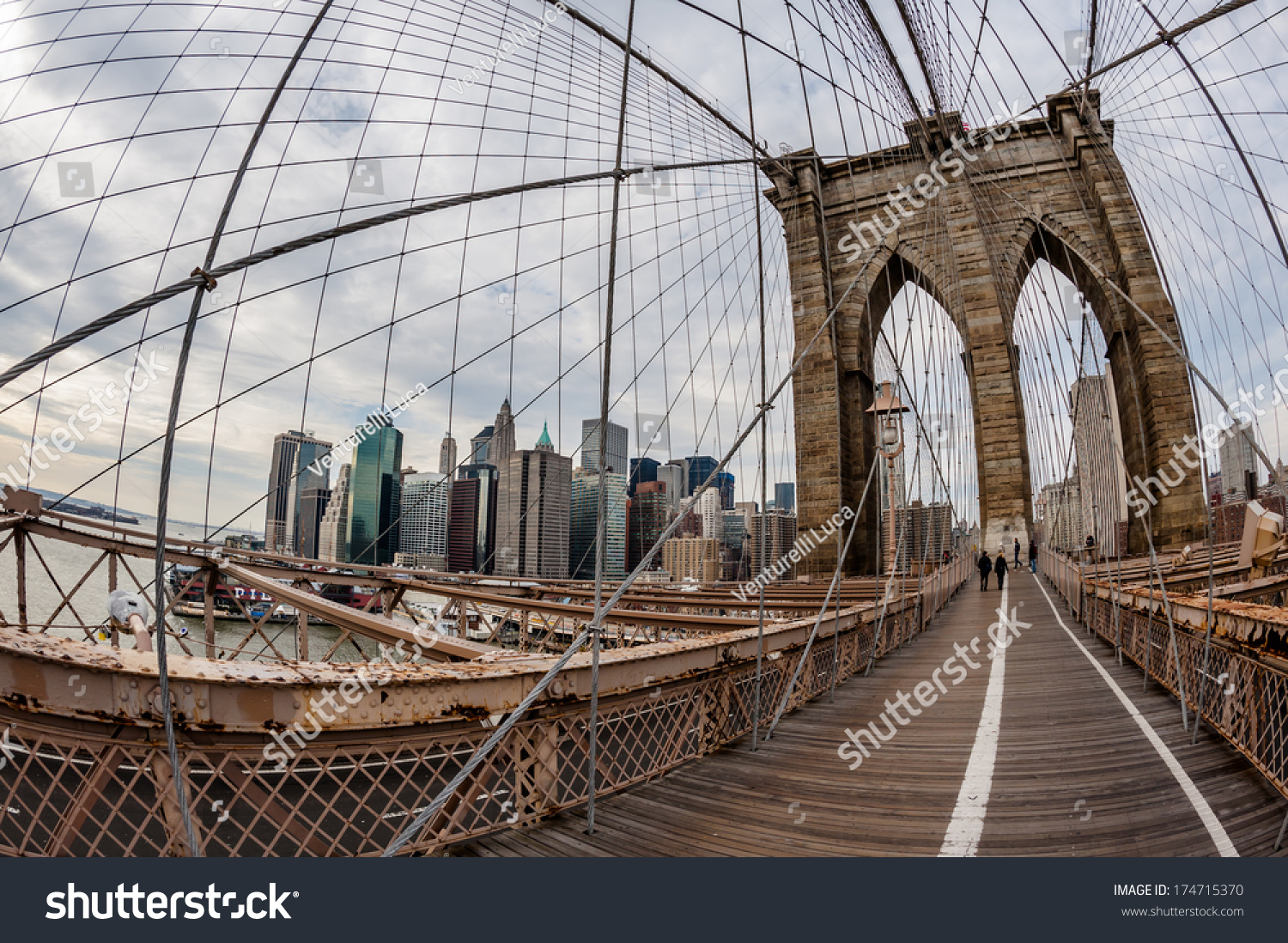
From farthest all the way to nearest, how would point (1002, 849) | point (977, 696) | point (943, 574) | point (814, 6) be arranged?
point (943, 574) → point (814, 6) → point (977, 696) → point (1002, 849)

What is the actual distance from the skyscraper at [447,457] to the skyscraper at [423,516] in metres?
0.17

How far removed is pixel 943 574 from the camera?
60.2ft

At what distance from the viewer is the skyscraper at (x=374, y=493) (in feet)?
35.0

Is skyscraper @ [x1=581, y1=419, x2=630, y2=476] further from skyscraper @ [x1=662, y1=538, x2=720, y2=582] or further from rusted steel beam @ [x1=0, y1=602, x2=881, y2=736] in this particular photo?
rusted steel beam @ [x1=0, y1=602, x2=881, y2=736]

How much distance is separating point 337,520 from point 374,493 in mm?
982

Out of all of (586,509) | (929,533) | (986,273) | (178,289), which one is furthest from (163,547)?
(986,273)

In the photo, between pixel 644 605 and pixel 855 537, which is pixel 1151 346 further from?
pixel 644 605

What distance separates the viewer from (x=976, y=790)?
12.0ft

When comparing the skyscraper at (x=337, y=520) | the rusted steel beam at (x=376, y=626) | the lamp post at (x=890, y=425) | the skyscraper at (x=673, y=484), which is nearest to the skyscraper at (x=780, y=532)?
the lamp post at (x=890, y=425)

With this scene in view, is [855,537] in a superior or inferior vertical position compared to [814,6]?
inferior

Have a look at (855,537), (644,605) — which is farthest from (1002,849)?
(855,537)

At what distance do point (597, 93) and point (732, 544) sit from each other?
66.0 ft

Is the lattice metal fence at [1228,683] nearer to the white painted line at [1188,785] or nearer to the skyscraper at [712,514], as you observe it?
the white painted line at [1188,785]

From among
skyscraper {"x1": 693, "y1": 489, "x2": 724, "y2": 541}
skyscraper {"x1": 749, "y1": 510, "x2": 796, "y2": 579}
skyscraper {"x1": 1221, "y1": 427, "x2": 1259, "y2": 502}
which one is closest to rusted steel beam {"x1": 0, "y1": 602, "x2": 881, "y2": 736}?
skyscraper {"x1": 1221, "y1": 427, "x2": 1259, "y2": 502}
